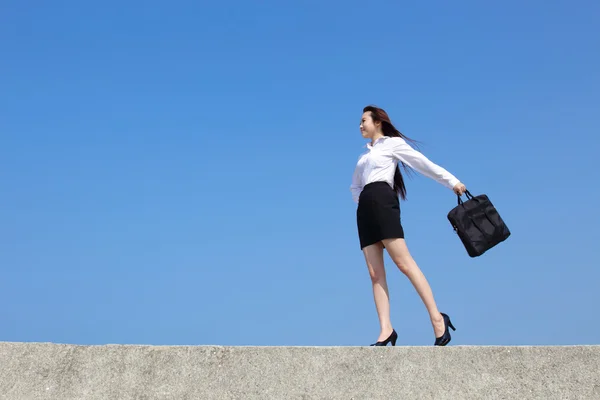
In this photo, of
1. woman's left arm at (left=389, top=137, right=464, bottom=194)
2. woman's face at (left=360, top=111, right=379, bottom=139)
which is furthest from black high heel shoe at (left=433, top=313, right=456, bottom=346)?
woman's face at (left=360, top=111, right=379, bottom=139)

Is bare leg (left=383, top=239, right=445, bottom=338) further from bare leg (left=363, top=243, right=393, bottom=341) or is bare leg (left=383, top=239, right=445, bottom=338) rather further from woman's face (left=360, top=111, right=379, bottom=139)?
woman's face (left=360, top=111, right=379, bottom=139)

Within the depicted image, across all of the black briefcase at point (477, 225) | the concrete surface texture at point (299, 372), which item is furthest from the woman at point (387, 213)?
the concrete surface texture at point (299, 372)

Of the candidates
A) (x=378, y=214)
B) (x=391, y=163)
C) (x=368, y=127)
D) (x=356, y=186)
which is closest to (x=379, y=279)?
(x=378, y=214)

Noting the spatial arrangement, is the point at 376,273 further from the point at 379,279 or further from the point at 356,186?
the point at 356,186

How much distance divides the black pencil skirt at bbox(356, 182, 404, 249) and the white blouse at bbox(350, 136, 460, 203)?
3.8 inches

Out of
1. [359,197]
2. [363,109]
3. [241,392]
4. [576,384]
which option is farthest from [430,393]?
[363,109]

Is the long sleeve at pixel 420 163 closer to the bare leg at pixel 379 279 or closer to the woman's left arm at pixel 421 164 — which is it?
the woman's left arm at pixel 421 164

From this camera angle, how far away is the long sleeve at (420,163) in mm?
6305

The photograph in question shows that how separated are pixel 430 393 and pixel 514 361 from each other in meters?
0.67

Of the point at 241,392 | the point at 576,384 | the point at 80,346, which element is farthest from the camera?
the point at 80,346

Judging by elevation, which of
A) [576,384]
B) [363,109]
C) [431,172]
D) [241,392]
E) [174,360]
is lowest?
[576,384]

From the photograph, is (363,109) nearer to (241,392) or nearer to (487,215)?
(487,215)

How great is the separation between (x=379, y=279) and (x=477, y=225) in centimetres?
100

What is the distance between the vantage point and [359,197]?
654 cm
